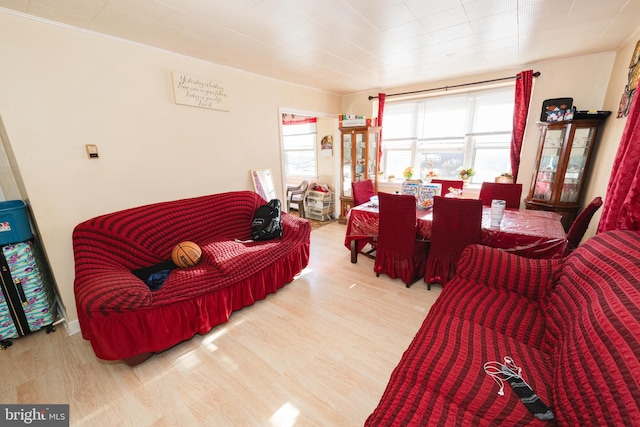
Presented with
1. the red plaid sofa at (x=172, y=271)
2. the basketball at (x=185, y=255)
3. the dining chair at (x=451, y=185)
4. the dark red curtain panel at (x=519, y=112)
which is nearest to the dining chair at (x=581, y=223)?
the dining chair at (x=451, y=185)

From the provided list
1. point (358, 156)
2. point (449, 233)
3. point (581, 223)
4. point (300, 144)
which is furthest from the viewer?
point (300, 144)

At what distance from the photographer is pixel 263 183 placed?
358 centimetres

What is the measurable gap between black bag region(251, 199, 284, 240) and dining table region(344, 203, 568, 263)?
92 cm

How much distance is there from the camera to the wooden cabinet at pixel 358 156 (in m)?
4.58

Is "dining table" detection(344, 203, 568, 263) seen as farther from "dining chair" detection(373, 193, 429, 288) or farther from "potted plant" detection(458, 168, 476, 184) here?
"potted plant" detection(458, 168, 476, 184)

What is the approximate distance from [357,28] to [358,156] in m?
2.68

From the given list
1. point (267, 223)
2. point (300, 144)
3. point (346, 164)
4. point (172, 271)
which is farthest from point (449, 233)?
point (300, 144)

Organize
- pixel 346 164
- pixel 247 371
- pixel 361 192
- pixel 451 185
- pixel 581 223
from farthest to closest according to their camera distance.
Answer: pixel 346 164 < pixel 361 192 < pixel 451 185 < pixel 581 223 < pixel 247 371

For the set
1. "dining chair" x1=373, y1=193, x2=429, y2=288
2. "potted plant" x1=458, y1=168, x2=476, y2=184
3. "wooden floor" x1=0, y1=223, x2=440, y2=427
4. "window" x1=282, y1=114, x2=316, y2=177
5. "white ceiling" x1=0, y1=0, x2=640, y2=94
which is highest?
"white ceiling" x1=0, y1=0, x2=640, y2=94

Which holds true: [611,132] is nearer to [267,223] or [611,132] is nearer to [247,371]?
[267,223]

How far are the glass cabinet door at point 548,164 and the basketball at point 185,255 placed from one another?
4.15 m

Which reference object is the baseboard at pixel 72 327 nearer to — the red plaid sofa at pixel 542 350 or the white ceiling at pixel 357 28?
the white ceiling at pixel 357 28

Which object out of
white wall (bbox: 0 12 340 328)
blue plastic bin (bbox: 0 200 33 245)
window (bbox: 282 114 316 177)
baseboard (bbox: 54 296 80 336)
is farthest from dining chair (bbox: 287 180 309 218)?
blue plastic bin (bbox: 0 200 33 245)

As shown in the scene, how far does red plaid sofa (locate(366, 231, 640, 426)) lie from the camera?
0.82m
